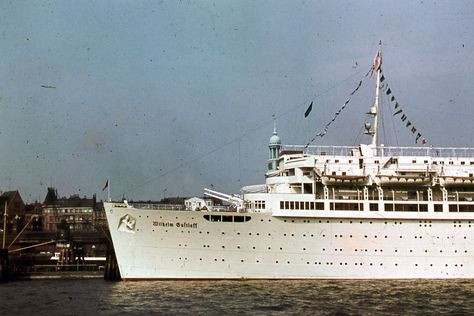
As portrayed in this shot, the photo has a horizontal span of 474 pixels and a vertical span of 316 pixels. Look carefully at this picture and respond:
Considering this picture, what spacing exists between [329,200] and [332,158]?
2770 mm

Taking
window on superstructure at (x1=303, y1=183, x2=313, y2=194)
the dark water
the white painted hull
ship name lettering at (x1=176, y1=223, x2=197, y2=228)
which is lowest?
the dark water

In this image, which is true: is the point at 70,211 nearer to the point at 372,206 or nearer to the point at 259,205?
the point at 259,205

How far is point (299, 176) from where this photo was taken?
35.1 m

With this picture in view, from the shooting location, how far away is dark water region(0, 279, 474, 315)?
25453 mm

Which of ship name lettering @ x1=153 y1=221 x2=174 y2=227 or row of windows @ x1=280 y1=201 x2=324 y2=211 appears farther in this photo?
row of windows @ x1=280 y1=201 x2=324 y2=211

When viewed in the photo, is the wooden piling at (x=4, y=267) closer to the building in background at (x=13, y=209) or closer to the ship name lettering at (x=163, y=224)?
the ship name lettering at (x=163, y=224)

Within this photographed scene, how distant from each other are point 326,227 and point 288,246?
7.77 ft

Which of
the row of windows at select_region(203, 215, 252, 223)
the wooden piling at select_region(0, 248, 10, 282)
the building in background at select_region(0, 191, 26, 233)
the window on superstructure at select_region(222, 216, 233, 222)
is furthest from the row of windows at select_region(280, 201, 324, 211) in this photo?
the building in background at select_region(0, 191, 26, 233)

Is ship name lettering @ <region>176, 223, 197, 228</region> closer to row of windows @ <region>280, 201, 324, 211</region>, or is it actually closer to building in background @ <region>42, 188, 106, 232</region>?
row of windows @ <region>280, 201, 324, 211</region>

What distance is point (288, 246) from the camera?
108 feet

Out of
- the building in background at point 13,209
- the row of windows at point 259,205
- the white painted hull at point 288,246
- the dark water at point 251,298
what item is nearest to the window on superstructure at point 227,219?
the white painted hull at point 288,246

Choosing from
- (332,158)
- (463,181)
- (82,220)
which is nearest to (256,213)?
(332,158)

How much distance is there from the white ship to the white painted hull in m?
0.05

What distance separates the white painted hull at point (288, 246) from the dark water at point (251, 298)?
640 millimetres
